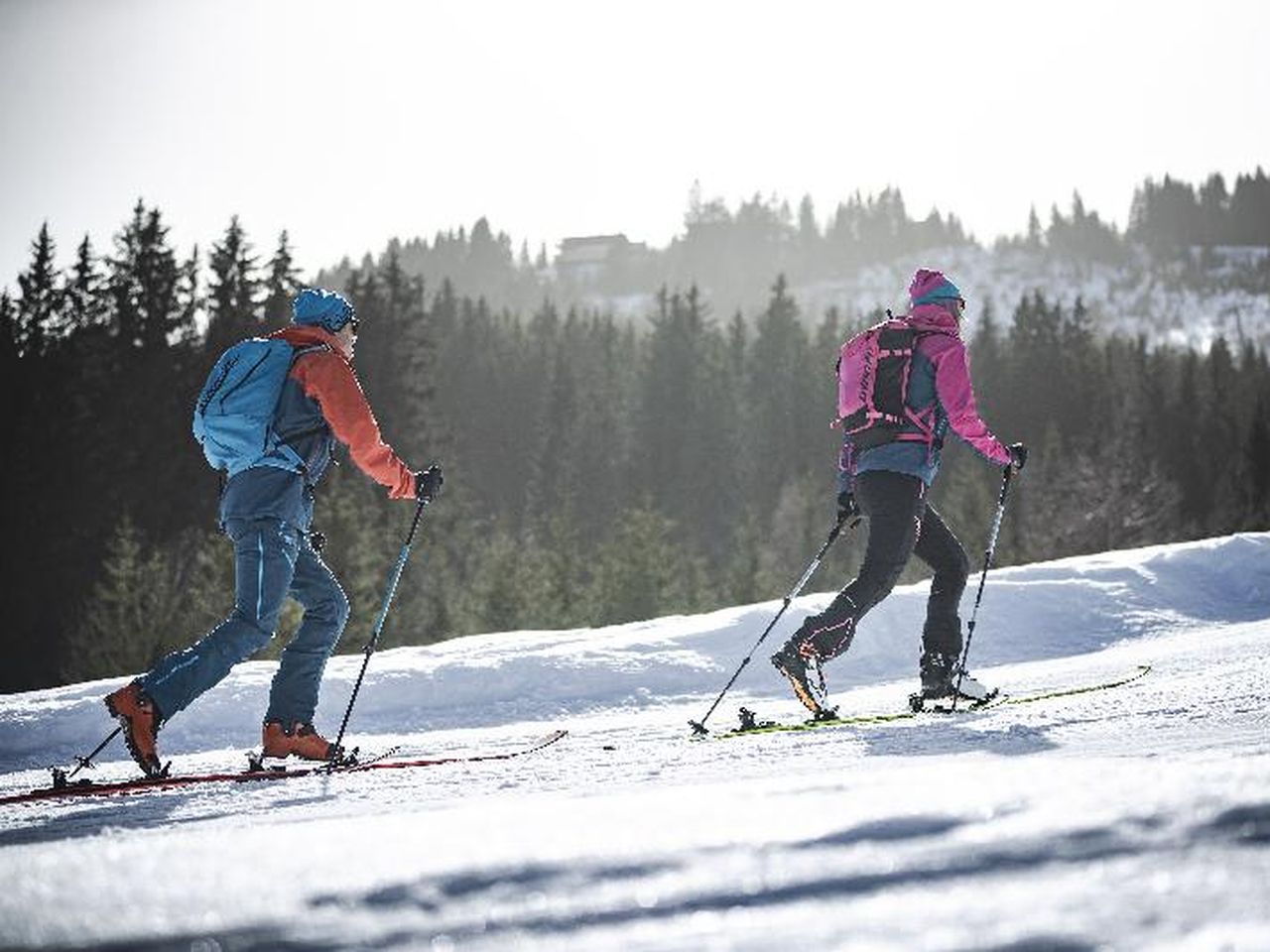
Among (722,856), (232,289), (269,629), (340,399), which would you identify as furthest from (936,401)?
(232,289)

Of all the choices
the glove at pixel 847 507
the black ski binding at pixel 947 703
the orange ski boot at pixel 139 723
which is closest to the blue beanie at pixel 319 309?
the orange ski boot at pixel 139 723

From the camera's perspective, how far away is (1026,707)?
4332 mm

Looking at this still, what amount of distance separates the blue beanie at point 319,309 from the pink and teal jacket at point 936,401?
7.97ft

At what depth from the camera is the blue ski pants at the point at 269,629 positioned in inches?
158

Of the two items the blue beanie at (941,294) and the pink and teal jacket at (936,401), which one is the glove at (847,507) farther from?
the blue beanie at (941,294)

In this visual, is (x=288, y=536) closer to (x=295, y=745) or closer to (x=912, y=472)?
(x=295, y=745)

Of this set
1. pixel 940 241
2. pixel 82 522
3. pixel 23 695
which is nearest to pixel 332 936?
pixel 23 695

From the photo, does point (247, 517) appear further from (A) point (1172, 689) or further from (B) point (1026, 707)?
(A) point (1172, 689)

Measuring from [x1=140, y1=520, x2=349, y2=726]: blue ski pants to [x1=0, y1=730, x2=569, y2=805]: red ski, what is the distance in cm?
27

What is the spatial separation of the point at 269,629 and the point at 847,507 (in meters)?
2.73

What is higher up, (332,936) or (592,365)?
(592,365)

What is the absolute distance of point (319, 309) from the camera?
443 centimetres

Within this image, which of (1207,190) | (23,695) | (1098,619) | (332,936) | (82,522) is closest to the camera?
(332,936)

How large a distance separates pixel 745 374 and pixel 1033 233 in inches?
5308
